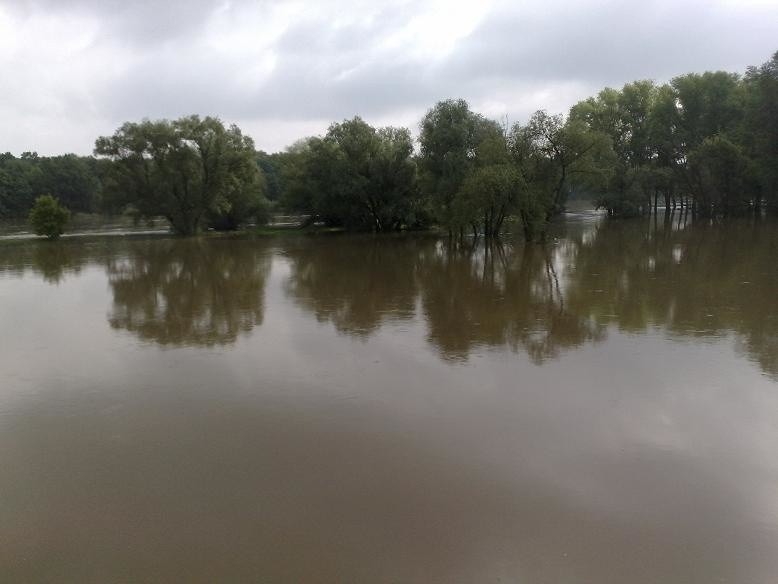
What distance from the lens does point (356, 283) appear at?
21.3 metres

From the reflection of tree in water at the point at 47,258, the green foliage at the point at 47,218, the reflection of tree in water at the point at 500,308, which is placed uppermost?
the green foliage at the point at 47,218

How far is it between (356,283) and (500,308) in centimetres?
707

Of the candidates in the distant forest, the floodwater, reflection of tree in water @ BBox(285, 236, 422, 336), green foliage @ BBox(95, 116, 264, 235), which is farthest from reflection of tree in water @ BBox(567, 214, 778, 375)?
green foliage @ BBox(95, 116, 264, 235)

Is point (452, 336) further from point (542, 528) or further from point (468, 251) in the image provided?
point (468, 251)

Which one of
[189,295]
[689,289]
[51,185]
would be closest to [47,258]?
[189,295]

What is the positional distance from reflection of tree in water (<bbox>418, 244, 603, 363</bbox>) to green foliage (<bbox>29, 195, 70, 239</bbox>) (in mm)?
38596

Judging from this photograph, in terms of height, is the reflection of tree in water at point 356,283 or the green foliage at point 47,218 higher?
the green foliage at point 47,218

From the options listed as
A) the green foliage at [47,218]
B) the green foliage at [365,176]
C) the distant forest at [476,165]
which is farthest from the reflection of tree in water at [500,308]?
the green foliage at [47,218]

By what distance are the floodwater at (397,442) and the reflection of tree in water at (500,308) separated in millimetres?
113

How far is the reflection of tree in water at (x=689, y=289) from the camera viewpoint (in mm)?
12609

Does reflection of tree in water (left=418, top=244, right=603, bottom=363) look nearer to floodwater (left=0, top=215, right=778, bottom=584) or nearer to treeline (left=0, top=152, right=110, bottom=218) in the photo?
floodwater (left=0, top=215, right=778, bottom=584)

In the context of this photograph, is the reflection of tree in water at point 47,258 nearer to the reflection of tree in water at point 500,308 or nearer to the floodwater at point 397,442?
the floodwater at point 397,442

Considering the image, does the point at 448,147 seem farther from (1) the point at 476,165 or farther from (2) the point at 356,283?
(2) the point at 356,283

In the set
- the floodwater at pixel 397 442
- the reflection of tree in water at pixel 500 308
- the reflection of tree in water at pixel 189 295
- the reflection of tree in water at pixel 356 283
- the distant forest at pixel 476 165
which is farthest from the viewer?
the distant forest at pixel 476 165
